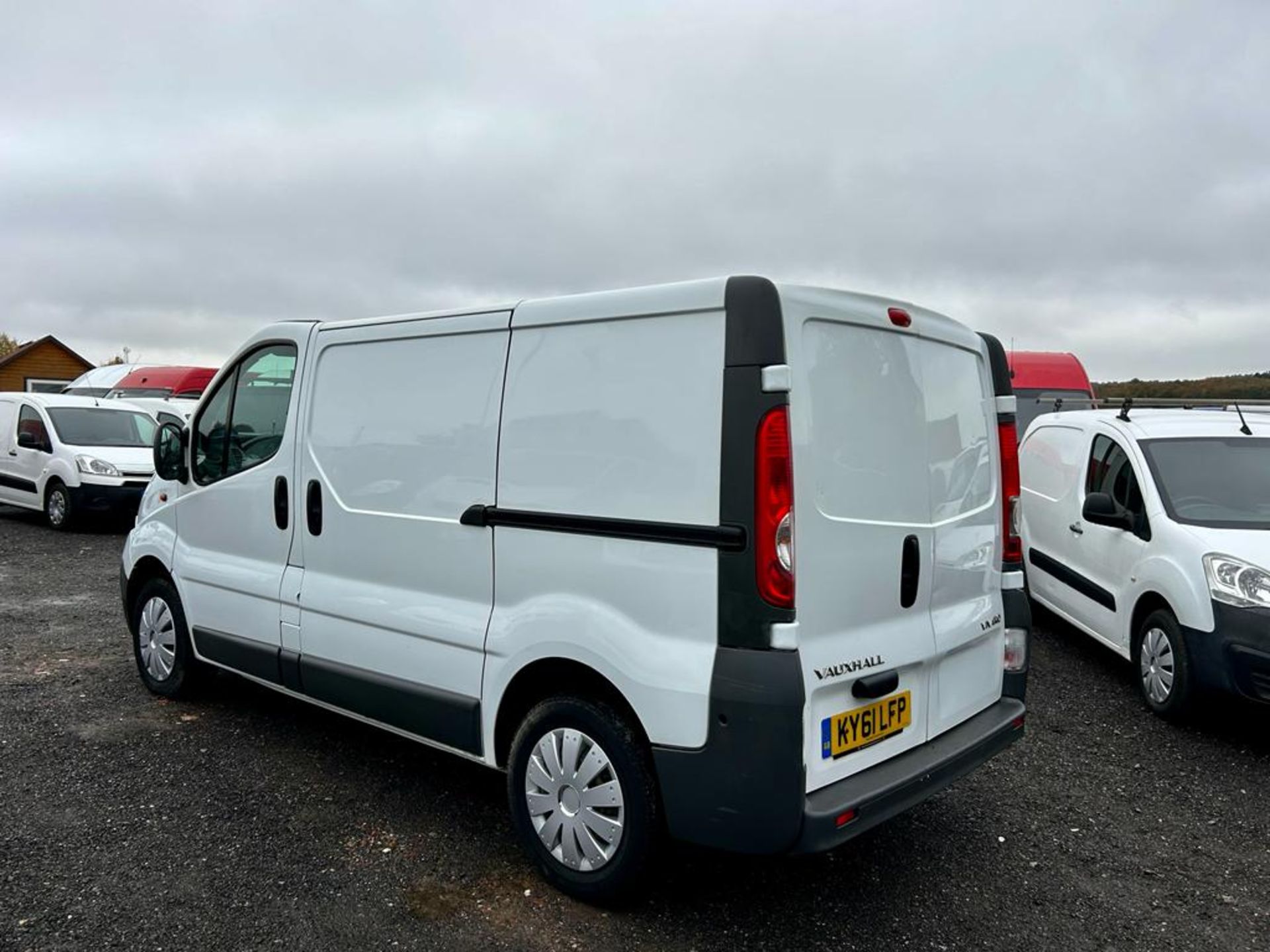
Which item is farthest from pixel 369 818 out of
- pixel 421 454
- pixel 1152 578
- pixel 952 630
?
pixel 1152 578

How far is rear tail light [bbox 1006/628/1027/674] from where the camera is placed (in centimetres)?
392

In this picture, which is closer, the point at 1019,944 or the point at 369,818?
the point at 1019,944

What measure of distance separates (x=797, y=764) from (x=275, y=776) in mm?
2688

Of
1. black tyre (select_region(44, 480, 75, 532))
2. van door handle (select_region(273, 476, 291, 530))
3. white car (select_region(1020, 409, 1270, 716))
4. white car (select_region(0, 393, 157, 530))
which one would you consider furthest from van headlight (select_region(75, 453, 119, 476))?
white car (select_region(1020, 409, 1270, 716))

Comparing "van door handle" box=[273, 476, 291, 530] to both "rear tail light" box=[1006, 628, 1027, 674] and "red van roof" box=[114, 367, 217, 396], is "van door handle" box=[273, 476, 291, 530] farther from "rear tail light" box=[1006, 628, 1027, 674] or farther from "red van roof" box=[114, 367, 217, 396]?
"red van roof" box=[114, 367, 217, 396]

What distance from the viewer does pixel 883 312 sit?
333 centimetres

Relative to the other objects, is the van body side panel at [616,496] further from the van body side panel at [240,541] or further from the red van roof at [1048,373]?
the red van roof at [1048,373]

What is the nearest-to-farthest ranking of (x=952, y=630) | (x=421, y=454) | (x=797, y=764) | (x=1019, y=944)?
1. (x=797, y=764)
2. (x=1019, y=944)
3. (x=952, y=630)
4. (x=421, y=454)

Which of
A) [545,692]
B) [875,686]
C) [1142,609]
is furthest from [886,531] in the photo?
[1142,609]

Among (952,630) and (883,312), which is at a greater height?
(883,312)

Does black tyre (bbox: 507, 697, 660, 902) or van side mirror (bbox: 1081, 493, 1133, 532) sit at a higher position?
van side mirror (bbox: 1081, 493, 1133, 532)

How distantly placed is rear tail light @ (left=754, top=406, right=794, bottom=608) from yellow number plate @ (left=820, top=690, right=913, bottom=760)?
18.1 inches

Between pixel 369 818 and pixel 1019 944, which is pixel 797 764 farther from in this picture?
pixel 369 818

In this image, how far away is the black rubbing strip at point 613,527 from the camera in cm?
287
